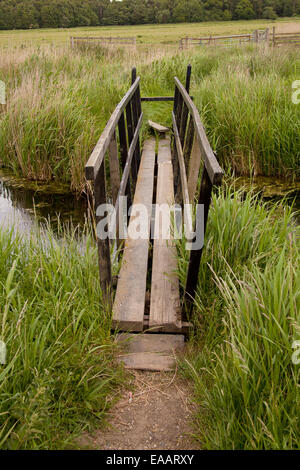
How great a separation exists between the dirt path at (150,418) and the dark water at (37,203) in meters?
3.09

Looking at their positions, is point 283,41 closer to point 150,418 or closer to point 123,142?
point 123,142

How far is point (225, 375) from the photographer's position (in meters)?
1.74

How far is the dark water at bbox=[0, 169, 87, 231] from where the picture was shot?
513cm

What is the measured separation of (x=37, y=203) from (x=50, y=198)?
21 centimetres

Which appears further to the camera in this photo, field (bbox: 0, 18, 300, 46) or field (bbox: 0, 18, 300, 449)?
field (bbox: 0, 18, 300, 46)

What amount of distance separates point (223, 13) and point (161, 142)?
90.3 metres

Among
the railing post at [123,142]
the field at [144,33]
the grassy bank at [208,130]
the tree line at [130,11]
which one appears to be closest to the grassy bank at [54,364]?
the railing post at [123,142]

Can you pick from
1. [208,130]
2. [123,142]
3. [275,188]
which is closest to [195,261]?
[123,142]

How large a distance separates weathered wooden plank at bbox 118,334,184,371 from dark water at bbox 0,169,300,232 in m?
2.76

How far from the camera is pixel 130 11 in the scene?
257 ft

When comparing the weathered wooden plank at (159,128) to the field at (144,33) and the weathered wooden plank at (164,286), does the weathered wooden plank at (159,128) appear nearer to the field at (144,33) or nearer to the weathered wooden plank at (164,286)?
the weathered wooden plank at (164,286)

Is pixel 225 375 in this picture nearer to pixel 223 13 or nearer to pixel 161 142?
pixel 161 142

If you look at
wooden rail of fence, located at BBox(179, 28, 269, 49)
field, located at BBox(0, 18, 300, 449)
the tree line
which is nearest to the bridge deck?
field, located at BBox(0, 18, 300, 449)

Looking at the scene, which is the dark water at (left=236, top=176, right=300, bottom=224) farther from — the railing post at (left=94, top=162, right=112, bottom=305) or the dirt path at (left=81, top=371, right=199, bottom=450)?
the dirt path at (left=81, top=371, right=199, bottom=450)
